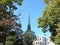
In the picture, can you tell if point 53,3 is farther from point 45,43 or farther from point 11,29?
point 45,43

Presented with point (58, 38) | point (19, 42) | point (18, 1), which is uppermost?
point (18, 1)

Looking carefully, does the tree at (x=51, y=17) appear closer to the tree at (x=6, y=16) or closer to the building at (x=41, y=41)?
the tree at (x=6, y=16)

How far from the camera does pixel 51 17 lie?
119 ft

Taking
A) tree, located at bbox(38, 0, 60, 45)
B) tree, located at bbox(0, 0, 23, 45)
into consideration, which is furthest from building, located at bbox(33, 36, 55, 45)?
tree, located at bbox(0, 0, 23, 45)

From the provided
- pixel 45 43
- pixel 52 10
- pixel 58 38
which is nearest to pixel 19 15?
pixel 58 38

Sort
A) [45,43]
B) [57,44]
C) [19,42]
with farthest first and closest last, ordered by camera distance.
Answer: [45,43], [19,42], [57,44]

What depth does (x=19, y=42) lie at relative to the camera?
198 feet

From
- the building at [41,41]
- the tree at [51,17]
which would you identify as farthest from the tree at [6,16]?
the building at [41,41]

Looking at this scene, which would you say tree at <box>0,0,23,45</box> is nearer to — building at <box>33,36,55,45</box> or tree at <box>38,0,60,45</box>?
tree at <box>38,0,60,45</box>

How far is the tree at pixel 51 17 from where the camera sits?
112 ft

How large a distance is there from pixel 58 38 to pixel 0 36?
6.21 meters

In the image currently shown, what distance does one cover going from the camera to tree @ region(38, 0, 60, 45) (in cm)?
3399

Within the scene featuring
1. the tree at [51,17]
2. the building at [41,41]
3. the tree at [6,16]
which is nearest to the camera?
the tree at [6,16]

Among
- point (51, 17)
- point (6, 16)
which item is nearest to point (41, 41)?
point (51, 17)
